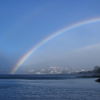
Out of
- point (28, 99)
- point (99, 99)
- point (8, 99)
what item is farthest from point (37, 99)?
point (99, 99)

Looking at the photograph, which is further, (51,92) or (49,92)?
(49,92)

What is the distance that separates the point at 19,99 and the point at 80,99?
10.7m

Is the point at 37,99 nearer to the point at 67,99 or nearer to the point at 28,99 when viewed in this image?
the point at 28,99

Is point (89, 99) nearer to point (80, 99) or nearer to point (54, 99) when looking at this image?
point (80, 99)

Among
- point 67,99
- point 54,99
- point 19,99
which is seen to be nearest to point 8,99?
point 19,99

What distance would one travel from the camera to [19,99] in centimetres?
3562

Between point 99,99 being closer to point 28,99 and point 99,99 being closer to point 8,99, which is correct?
point 28,99

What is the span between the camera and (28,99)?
1404 inches

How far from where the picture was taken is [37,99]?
118ft

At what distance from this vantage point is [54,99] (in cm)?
3575

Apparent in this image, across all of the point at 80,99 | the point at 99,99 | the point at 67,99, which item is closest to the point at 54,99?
the point at 67,99

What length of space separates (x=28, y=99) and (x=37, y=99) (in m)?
1.58

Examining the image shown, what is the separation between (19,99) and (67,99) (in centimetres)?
842

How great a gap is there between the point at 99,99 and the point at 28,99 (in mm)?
12335
